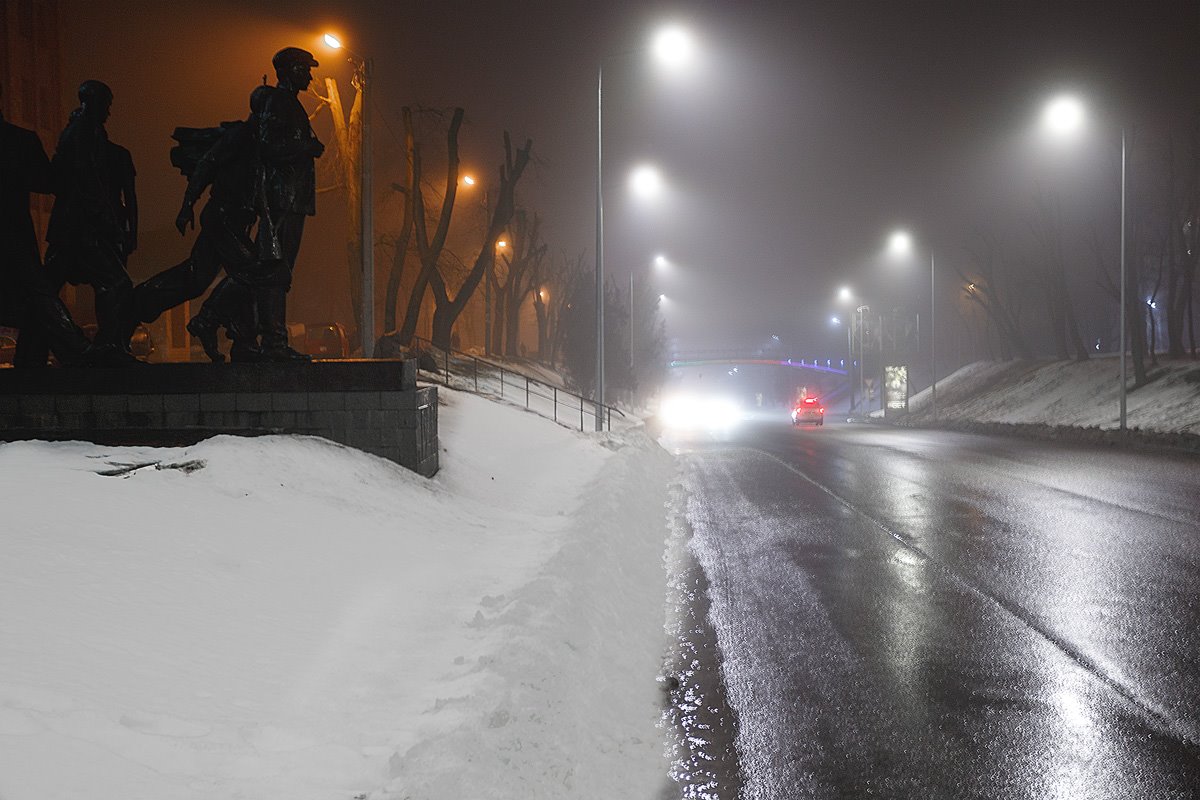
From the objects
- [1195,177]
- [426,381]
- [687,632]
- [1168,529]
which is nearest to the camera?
[687,632]

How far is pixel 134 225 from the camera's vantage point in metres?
11.3

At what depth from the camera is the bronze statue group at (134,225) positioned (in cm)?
1044

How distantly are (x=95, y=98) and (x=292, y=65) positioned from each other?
2.06 metres

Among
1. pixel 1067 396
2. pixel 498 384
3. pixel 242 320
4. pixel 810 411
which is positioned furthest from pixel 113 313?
pixel 810 411

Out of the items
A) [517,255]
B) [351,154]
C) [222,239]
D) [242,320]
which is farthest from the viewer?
[517,255]

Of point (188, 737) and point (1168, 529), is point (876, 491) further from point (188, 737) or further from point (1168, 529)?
point (188, 737)

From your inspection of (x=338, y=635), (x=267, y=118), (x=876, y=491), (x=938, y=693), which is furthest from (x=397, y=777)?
(x=876, y=491)

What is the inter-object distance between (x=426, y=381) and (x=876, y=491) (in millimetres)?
12229

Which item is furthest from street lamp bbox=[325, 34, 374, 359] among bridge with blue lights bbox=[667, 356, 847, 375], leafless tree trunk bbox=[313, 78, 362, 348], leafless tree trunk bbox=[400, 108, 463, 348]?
bridge with blue lights bbox=[667, 356, 847, 375]

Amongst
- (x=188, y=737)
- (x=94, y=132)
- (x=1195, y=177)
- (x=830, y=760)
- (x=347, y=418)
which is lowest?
(x=830, y=760)

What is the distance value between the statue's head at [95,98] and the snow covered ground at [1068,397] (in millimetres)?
24932

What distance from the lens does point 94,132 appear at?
34.2 feet

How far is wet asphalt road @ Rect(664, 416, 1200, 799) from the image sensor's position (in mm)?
4637

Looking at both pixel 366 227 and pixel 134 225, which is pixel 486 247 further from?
pixel 134 225
